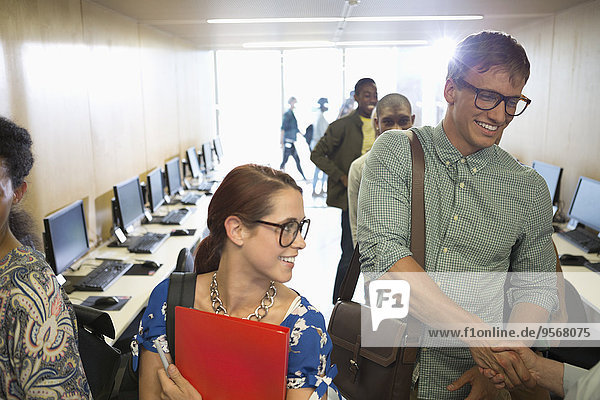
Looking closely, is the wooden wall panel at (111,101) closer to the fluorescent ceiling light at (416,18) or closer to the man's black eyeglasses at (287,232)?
the fluorescent ceiling light at (416,18)

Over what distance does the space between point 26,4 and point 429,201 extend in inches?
118

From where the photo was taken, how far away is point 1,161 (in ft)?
4.89

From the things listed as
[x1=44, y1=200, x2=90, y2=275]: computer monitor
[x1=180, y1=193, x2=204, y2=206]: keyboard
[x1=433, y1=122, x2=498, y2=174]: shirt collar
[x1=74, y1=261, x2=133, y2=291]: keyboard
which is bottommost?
[x1=180, y1=193, x2=204, y2=206]: keyboard

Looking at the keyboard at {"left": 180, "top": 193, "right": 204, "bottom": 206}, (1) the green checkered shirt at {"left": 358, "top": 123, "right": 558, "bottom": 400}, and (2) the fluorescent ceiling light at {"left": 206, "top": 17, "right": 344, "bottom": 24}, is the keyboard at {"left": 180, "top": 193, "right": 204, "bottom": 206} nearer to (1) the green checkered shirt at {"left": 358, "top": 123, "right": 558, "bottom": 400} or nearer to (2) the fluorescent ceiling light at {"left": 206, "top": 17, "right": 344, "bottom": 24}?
(2) the fluorescent ceiling light at {"left": 206, "top": 17, "right": 344, "bottom": 24}

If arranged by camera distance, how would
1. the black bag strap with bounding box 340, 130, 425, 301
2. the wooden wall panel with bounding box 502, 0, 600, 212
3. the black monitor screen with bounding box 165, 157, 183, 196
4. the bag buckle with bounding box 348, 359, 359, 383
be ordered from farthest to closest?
Answer: the black monitor screen with bounding box 165, 157, 183, 196
the wooden wall panel with bounding box 502, 0, 600, 212
the bag buckle with bounding box 348, 359, 359, 383
the black bag strap with bounding box 340, 130, 425, 301

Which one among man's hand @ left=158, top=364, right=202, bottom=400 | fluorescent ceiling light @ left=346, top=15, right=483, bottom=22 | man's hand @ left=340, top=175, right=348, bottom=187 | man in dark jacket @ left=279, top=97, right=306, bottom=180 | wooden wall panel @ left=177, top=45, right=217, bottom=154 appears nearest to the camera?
man's hand @ left=158, top=364, right=202, bottom=400

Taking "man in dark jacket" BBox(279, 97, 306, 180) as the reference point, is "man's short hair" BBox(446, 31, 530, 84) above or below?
above

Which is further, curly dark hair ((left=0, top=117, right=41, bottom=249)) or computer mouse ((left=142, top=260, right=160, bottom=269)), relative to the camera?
computer mouse ((left=142, top=260, right=160, bottom=269))

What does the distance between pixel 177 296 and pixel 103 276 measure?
2.44 m

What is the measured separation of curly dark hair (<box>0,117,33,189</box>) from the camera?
1.51 meters

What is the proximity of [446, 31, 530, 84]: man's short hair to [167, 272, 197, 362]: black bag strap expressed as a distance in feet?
3.09

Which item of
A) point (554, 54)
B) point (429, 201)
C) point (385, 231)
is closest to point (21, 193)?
point (385, 231)

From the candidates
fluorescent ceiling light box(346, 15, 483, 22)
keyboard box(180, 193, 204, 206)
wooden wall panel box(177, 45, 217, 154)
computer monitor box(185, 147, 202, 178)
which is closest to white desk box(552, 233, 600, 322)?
fluorescent ceiling light box(346, 15, 483, 22)

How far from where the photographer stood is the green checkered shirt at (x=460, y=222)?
1.49 m
